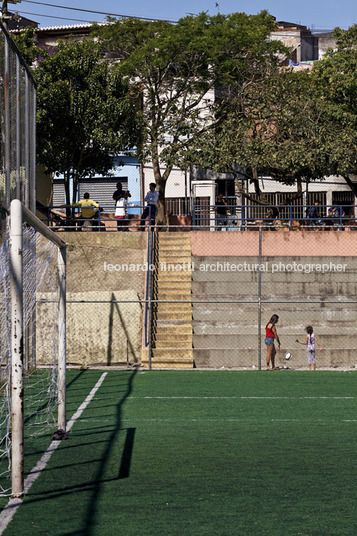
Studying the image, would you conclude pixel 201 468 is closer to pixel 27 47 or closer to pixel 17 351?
pixel 17 351

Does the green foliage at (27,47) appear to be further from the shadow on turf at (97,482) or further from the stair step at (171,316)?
the shadow on turf at (97,482)

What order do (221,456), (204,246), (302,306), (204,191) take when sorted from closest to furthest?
1. (221,456)
2. (302,306)
3. (204,246)
4. (204,191)

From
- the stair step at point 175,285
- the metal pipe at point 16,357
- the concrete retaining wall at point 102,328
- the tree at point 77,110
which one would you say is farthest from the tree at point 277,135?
the metal pipe at point 16,357

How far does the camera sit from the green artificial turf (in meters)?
6.44

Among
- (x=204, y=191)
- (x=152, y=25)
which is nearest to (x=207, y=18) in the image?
(x=152, y=25)

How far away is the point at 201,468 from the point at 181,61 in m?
26.1

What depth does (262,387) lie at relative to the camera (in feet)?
54.4

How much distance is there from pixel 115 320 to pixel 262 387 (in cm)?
634

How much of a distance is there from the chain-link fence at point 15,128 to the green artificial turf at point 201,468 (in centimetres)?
427

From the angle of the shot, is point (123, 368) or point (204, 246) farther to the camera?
point (204, 246)

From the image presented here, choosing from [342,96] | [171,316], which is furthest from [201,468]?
[342,96]

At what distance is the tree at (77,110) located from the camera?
87.3ft

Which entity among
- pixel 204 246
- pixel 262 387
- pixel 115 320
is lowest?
pixel 262 387

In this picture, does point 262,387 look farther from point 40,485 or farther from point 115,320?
point 40,485
